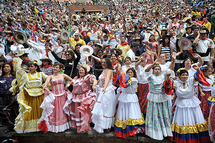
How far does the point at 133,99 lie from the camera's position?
4.09m

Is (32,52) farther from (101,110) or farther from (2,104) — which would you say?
(101,110)

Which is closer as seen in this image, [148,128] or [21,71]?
[148,128]

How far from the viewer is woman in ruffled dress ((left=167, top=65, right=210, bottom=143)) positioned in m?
3.64

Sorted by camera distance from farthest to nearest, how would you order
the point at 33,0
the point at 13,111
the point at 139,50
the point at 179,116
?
the point at 33,0 → the point at 139,50 → the point at 13,111 → the point at 179,116

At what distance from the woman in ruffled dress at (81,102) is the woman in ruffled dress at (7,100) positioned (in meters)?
1.63

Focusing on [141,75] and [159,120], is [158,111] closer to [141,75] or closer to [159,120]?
[159,120]

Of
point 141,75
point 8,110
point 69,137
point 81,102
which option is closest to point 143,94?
point 141,75

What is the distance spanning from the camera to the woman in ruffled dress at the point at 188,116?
3.64 metres

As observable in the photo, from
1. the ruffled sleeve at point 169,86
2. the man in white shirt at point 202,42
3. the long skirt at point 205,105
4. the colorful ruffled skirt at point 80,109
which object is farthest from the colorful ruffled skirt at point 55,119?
the man in white shirt at point 202,42

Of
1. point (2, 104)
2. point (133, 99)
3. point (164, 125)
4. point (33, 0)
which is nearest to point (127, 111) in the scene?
point (133, 99)

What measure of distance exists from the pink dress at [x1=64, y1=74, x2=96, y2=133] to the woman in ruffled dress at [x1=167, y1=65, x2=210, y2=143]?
2.05 meters

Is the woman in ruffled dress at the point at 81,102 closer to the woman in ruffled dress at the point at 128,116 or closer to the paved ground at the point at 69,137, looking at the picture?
the paved ground at the point at 69,137

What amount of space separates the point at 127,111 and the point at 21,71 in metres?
3.05

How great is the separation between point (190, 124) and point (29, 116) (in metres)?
4.07
